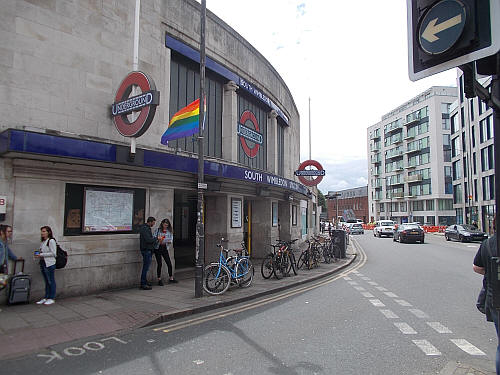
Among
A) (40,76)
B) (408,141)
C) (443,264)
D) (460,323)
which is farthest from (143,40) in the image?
(408,141)

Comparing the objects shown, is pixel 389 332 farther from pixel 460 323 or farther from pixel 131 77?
pixel 131 77

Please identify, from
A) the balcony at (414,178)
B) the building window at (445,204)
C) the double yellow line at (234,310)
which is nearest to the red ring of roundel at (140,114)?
the double yellow line at (234,310)

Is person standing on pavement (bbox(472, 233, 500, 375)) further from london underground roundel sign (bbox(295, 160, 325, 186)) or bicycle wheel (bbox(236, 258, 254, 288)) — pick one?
london underground roundel sign (bbox(295, 160, 325, 186))

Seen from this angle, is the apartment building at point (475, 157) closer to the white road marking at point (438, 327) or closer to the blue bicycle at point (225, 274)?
the blue bicycle at point (225, 274)

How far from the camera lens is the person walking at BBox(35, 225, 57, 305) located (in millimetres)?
6914

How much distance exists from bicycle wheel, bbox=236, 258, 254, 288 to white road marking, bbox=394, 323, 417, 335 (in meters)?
4.11

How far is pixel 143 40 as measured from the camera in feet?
31.8

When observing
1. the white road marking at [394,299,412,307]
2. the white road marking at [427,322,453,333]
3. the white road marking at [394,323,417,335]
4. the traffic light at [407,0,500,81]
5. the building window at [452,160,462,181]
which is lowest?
the white road marking at [394,299,412,307]

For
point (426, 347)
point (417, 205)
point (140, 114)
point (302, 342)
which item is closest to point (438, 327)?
point (426, 347)

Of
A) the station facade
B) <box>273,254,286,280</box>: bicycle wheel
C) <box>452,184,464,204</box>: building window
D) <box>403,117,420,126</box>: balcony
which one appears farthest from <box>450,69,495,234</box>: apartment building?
the station facade

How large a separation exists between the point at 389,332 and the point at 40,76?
341 inches

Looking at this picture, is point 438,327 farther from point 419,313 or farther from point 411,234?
point 411,234

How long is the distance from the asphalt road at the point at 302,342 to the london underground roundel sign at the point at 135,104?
14.1 ft

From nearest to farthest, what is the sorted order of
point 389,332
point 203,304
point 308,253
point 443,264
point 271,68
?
point 389,332 → point 203,304 → point 308,253 → point 443,264 → point 271,68
